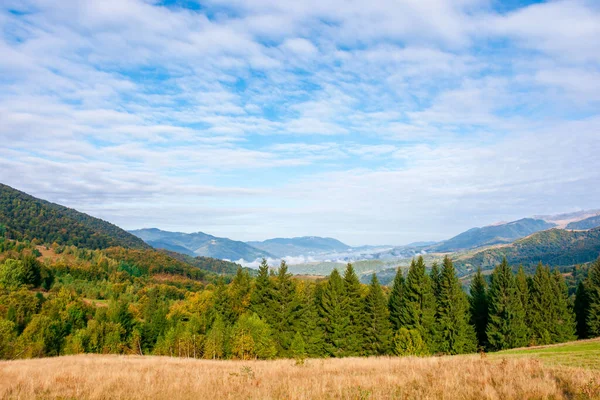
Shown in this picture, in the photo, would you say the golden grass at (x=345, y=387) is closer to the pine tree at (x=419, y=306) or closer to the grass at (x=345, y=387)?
the grass at (x=345, y=387)

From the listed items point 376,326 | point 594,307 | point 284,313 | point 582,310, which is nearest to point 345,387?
point 284,313

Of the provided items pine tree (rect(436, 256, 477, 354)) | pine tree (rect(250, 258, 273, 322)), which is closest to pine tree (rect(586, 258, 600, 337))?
pine tree (rect(436, 256, 477, 354))

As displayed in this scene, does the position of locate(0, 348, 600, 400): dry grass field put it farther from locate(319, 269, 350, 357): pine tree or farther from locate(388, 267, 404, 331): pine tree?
locate(388, 267, 404, 331): pine tree

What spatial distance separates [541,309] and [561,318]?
5658 millimetres

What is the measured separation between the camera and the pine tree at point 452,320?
65438mm

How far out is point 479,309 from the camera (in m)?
76.8

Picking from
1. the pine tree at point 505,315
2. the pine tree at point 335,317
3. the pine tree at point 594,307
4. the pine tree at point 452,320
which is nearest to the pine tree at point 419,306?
the pine tree at point 452,320

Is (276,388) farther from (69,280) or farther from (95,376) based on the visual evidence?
(69,280)

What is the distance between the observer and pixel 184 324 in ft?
274

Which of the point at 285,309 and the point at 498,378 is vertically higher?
the point at 498,378

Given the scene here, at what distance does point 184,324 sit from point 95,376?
3033 inches

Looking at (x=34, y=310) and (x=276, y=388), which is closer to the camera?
(x=276, y=388)

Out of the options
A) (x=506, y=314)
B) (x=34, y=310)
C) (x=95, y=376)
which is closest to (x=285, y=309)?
(x=506, y=314)

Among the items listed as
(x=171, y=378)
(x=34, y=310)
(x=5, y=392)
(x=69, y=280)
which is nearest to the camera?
(x=5, y=392)
